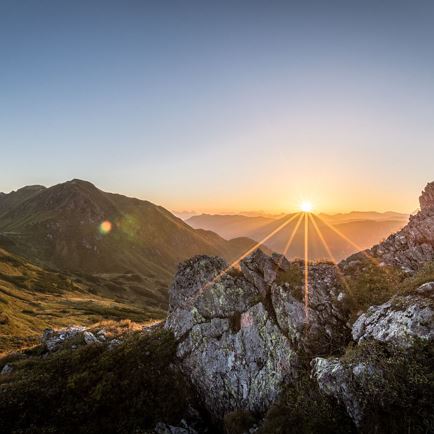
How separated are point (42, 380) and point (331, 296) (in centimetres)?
2195

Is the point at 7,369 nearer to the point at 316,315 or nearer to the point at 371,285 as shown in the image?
the point at 316,315

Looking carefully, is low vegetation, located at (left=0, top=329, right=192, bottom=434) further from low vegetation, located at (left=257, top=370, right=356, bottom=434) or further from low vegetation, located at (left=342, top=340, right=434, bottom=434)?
low vegetation, located at (left=342, top=340, right=434, bottom=434)

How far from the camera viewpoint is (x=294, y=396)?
17.8m

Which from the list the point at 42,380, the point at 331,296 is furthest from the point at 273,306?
the point at 42,380

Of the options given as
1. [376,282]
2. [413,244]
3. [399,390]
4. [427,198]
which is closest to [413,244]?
[413,244]

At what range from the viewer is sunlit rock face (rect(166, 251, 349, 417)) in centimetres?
2066

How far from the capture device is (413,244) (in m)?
26.5

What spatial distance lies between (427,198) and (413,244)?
6.87 meters

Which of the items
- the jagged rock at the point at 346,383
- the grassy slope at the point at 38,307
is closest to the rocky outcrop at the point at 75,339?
the jagged rock at the point at 346,383

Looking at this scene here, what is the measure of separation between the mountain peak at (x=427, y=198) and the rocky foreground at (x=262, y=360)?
40 centimetres

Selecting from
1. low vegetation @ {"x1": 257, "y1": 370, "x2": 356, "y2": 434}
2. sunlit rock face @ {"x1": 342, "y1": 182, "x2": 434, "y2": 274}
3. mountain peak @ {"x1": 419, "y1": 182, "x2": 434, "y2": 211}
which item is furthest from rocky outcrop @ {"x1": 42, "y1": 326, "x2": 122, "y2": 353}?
mountain peak @ {"x1": 419, "y1": 182, "x2": 434, "y2": 211}

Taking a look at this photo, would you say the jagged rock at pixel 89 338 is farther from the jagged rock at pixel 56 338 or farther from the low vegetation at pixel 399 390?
the low vegetation at pixel 399 390

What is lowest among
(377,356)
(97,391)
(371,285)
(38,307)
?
(38,307)

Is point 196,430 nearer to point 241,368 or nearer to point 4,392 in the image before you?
point 241,368
